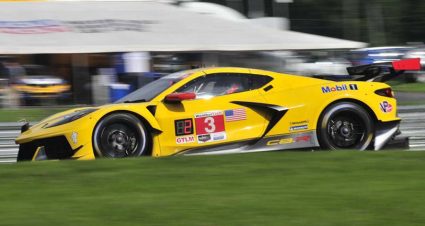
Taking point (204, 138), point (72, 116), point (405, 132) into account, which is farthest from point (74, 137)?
point (405, 132)

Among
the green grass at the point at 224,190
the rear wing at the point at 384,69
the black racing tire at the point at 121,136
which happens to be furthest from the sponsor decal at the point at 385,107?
the black racing tire at the point at 121,136

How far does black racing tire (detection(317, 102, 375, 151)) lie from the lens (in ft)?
27.6

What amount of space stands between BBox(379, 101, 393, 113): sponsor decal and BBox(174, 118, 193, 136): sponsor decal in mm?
2341

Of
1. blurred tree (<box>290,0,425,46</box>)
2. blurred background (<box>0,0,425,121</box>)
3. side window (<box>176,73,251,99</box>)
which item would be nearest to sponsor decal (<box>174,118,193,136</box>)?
side window (<box>176,73,251,99</box>)

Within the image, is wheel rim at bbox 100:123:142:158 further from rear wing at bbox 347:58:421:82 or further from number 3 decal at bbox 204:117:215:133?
rear wing at bbox 347:58:421:82

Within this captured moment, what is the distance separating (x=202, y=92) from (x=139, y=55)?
10.8 meters

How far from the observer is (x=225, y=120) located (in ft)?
27.3

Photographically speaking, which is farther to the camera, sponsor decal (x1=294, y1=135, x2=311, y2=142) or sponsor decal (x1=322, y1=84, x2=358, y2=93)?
sponsor decal (x1=322, y1=84, x2=358, y2=93)

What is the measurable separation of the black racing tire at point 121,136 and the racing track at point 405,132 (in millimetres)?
2397

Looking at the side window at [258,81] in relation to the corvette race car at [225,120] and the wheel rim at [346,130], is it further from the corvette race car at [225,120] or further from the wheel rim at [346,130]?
the wheel rim at [346,130]

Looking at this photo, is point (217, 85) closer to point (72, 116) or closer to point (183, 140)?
point (183, 140)

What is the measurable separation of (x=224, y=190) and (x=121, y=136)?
9.49ft

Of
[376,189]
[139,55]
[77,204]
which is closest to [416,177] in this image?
[376,189]

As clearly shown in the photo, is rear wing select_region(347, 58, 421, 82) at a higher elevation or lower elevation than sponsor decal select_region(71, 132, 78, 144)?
higher
